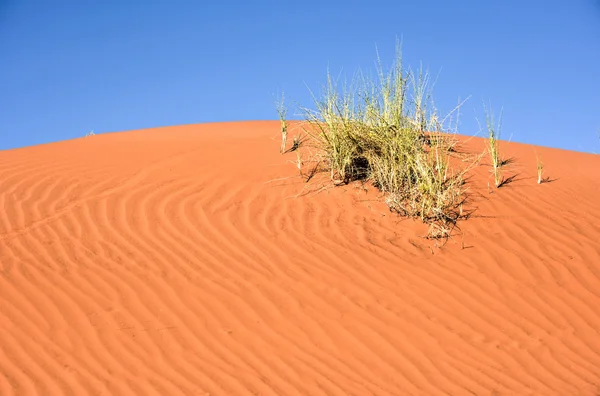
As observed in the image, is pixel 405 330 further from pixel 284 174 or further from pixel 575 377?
pixel 284 174

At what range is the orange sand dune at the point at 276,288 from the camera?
176 inches

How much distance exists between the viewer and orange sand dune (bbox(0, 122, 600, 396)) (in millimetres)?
4469

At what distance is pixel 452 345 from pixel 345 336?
0.78 m

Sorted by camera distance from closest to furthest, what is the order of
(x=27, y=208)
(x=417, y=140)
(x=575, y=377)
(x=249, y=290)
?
(x=575, y=377)
(x=249, y=290)
(x=27, y=208)
(x=417, y=140)

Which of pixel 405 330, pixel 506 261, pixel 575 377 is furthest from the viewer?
pixel 506 261

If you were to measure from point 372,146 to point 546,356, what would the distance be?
3235 millimetres

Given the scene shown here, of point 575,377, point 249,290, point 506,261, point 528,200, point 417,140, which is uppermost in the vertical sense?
point 417,140

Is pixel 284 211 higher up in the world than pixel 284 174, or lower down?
lower down

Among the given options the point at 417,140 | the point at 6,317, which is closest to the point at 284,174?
the point at 417,140

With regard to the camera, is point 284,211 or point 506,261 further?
point 284,211

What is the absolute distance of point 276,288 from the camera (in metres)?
5.43

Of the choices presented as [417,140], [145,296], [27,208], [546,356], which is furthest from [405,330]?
[27,208]

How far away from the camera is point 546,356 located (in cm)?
486

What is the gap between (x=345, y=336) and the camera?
4.89m
